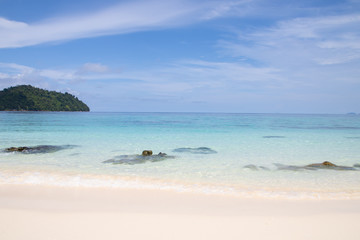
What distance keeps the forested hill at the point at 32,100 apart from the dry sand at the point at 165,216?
5576 inches

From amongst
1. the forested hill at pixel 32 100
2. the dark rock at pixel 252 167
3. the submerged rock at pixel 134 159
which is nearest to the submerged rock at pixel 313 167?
the dark rock at pixel 252 167

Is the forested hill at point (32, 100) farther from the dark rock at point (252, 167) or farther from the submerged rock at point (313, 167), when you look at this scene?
the submerged rock at point (313, 167)

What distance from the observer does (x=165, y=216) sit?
4914mm

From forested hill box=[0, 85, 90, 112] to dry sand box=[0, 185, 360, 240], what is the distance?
142 meters

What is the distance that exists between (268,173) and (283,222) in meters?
4.93

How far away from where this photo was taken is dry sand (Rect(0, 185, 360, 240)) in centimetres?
423

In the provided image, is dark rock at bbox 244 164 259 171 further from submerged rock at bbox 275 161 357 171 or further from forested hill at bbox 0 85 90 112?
forested hill at bbox 0 85 90 112

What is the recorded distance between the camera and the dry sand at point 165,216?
4227 mm

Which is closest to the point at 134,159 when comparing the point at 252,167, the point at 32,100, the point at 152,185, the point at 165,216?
the point at 152,185

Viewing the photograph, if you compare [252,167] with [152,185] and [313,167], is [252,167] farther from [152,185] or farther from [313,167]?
[152,185]

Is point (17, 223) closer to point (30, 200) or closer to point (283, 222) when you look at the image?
point (30, 200)

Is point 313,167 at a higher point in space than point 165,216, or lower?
lower

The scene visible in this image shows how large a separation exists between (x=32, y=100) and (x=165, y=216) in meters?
146

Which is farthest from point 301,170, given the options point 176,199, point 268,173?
point 176,199
